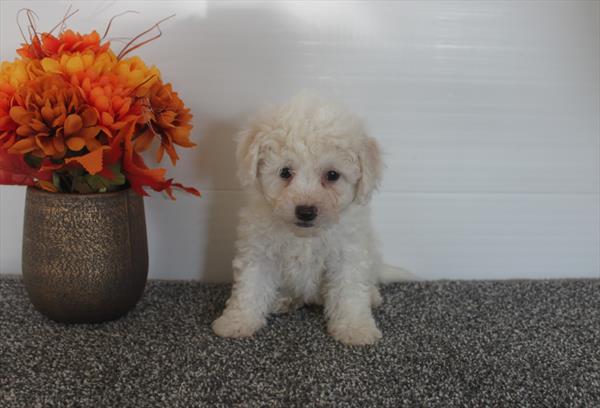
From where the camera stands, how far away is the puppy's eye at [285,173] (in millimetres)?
1490

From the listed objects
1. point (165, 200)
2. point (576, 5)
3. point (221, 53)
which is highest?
point (576, 5)

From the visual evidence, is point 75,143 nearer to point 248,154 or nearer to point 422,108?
point 248,154

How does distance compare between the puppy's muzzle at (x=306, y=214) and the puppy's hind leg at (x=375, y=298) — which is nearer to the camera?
the puppy's muzzle at (x=306, y=214)

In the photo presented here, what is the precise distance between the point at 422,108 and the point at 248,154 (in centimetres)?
70

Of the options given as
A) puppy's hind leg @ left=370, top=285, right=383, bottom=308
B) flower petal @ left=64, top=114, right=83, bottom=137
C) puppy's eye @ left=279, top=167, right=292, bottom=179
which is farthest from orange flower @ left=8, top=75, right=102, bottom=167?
puppy's hind leg @ left=370, top=285, right=383, bottom=308

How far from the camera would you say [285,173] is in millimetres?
1500

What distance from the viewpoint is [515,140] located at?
193 centimetres

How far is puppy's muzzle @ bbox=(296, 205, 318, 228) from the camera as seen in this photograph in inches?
55.8

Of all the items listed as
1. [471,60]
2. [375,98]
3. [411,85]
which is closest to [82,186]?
[375,98]

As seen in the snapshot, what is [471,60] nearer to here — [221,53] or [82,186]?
[221,53]

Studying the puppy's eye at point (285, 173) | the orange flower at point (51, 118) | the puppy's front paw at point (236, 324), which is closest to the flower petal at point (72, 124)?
the orange flower at point (51, 118)

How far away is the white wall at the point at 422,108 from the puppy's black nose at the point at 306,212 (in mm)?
546

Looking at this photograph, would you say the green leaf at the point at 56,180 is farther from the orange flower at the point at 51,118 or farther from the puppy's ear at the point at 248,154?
the puppy's ear at the point at 248,154

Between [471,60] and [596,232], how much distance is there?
78 centimetres
